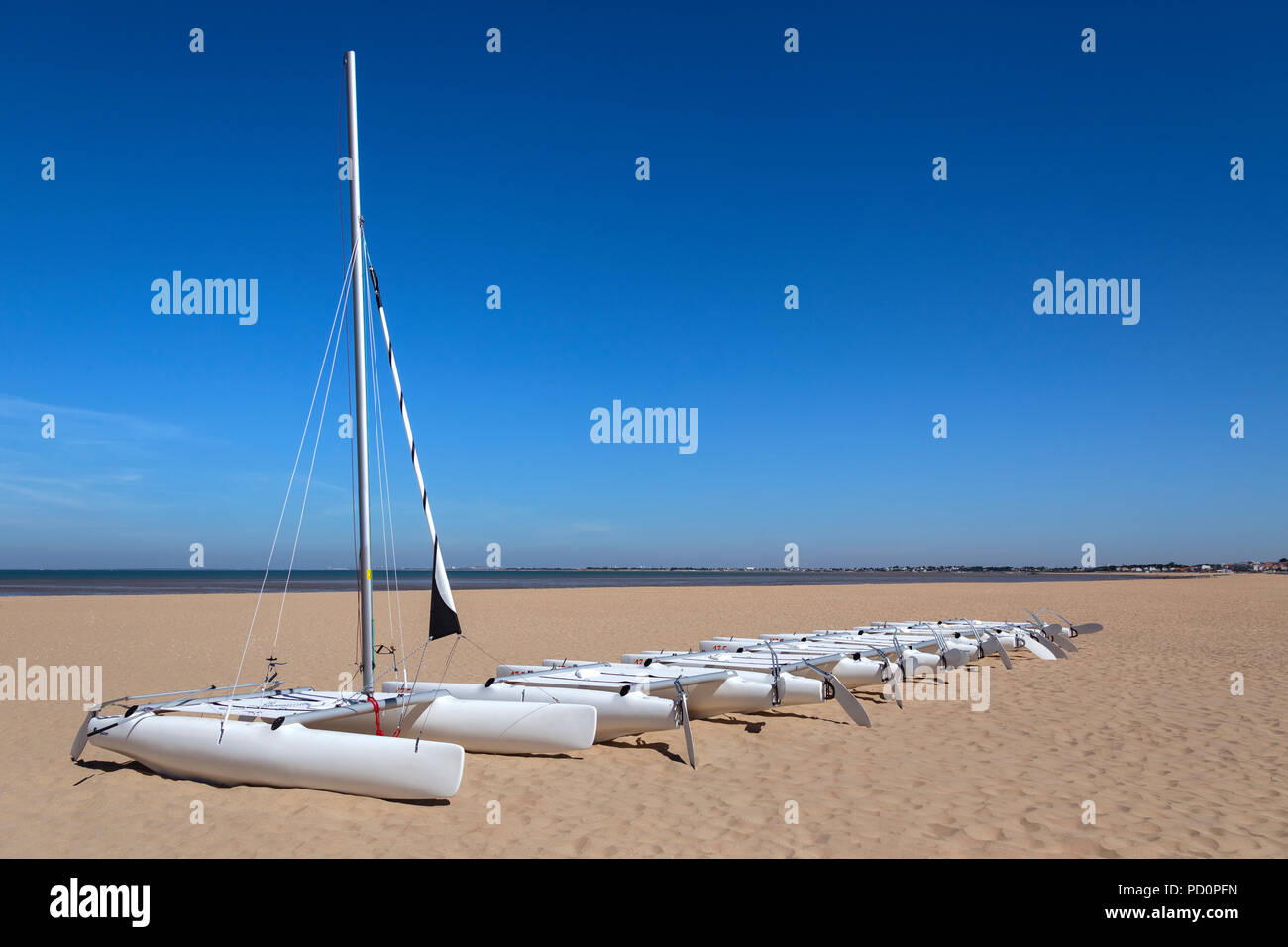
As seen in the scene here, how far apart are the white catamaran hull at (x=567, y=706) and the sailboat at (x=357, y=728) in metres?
→ 0.02

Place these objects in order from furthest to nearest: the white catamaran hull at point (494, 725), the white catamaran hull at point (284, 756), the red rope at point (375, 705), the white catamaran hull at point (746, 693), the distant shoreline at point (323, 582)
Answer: the distant shoreline at point (323, 582)
the white catamaran hull at point (746, 693)
the red rope at point (375, 705)
the white catamaran hull at point (494, 725)
the white catamaran hull at point (284, 756)

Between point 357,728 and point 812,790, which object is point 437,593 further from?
point 812,790

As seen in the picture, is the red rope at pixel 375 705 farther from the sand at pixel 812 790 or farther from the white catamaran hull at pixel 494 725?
the sand at pixel 812 790

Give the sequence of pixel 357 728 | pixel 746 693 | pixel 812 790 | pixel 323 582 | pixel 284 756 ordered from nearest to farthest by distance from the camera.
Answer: pixel 812 790 → pixel 284 756 → pixel 357 728 → pixel 746 693 → pixel 323 582

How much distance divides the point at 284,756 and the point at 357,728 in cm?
142

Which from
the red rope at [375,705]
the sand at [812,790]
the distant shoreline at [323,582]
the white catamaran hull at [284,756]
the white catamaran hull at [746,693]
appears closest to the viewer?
the sand at [812,790]

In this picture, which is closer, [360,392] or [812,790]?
[812,790]

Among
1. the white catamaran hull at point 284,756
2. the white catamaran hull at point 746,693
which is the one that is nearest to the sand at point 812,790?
the white catamaran hull at point 284,756

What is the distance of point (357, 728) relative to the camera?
335 inches

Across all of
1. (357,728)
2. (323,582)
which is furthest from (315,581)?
(357,728)

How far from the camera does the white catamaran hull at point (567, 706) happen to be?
8.11m

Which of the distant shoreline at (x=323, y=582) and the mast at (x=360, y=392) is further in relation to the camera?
the distant shoreline at (x=323, y=582)
